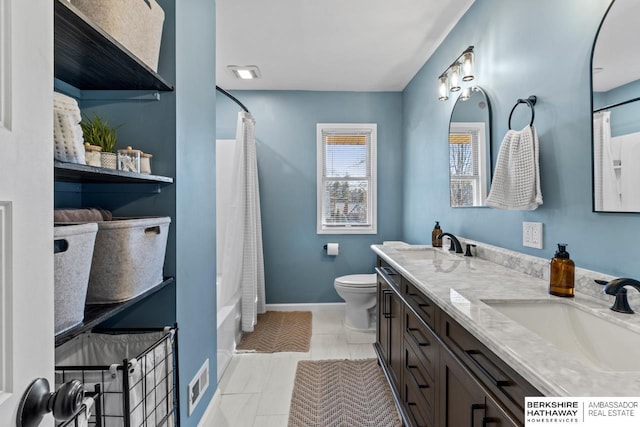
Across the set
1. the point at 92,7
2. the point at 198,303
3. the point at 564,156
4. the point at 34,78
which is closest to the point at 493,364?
the point at 564,156

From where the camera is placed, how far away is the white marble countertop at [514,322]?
619 millimetres

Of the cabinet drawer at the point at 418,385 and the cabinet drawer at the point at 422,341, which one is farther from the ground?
the cabinet drawer at the point at 422,341

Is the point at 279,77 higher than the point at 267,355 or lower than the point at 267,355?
higher

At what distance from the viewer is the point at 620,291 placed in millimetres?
1000

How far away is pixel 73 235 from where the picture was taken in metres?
0.83

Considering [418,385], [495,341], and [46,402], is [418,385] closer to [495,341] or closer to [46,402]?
[495,341]

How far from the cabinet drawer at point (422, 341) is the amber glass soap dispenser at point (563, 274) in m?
0.48

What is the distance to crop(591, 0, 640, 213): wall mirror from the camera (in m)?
1.08

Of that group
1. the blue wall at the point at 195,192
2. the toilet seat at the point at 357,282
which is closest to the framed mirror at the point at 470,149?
the toilet seat at the point at 357,282

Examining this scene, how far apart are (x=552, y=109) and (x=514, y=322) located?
1053 millimetres

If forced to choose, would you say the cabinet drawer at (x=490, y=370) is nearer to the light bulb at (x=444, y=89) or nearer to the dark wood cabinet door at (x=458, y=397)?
the dark wood cabinet door at (x=458, y=397)

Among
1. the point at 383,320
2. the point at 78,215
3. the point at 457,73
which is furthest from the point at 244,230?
the point at 457,73

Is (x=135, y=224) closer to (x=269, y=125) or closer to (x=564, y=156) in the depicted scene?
(x=564, y=156)

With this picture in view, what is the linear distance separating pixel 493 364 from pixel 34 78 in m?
1.15
